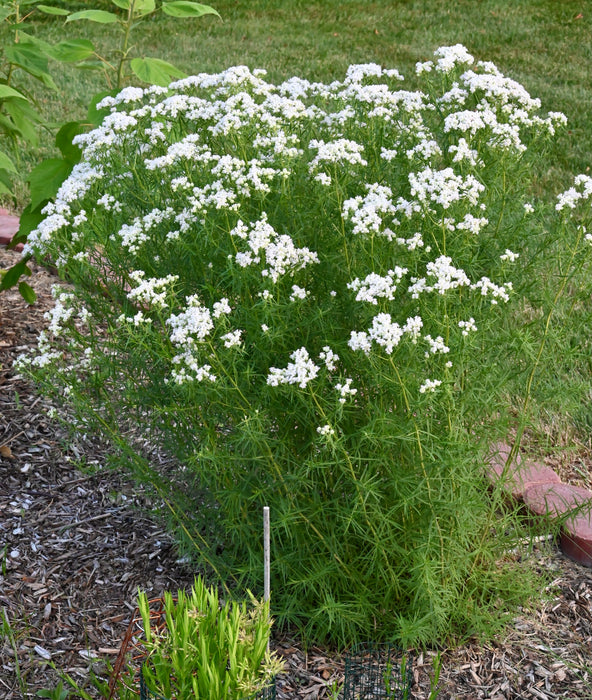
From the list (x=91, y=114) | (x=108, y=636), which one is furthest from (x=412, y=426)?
(x=91, y=114)

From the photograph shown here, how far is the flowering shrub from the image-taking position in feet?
7.58

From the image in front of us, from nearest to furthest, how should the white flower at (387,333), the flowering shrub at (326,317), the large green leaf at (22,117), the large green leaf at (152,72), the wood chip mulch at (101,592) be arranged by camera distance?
1. the white flower at (387,333)
2. the flowering shrub at (326,317)
3. the wood chip mulch at (101,592)
4. the large green leaf at (152,72)
5. the large green leaf at (22,117)

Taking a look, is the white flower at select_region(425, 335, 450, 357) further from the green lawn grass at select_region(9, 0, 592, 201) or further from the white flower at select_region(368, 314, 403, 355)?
the green lawn grass at select_region(9, 0, 592, 201)

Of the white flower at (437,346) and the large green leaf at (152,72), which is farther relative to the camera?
the large green leaf at (152,72)

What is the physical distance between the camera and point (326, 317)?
252 cm

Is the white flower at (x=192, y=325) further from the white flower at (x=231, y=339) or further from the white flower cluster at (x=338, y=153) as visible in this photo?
the white flower cluster at (x=338, y=153)

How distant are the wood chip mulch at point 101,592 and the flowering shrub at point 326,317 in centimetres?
16

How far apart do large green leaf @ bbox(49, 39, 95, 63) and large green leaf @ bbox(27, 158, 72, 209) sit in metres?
0.40

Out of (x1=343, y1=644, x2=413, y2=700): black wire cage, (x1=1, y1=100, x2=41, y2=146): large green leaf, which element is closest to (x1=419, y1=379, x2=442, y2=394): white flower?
(x1=343, y1=644, x2=413, y2=700): black wire cage

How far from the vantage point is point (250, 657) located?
6.72ft

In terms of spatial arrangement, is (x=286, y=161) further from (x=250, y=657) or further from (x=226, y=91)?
(x=250, y=657)

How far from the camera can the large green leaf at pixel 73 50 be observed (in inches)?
136

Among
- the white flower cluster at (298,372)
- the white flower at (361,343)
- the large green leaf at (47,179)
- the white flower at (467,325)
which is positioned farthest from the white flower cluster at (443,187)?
the large green leaf at (47,179)

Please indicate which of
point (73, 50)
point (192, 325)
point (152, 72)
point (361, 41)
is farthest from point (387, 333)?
point (361, 41)
